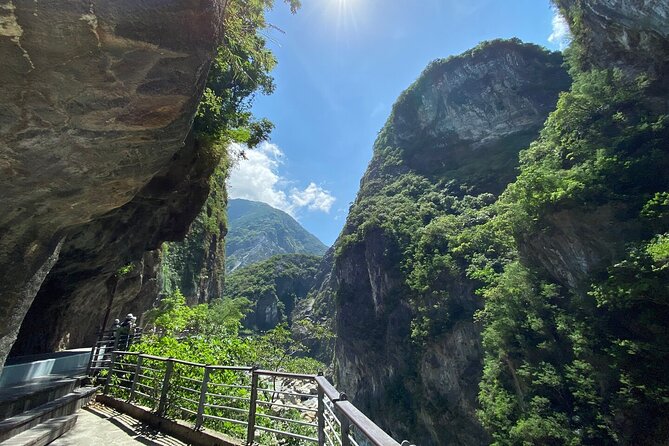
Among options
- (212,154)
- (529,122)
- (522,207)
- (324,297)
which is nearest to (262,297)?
(324,297)

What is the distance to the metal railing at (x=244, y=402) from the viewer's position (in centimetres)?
259

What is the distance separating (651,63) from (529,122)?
4033 centimetres

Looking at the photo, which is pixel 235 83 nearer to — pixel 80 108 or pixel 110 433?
pixel 80 108

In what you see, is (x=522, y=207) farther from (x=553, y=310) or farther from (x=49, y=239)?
(x=49, y=239)

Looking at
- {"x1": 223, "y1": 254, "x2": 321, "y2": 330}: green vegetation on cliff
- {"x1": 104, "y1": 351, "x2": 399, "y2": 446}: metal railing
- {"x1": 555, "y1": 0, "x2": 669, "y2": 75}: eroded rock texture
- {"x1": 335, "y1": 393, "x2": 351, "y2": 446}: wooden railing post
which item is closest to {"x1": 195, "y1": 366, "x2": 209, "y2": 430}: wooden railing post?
{"x1": 104, "y1": 351, "x2": 399, "y2": 446}: metal railing

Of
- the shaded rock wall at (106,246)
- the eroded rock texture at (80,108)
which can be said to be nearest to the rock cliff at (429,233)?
the shaded rock wall at (106,246)

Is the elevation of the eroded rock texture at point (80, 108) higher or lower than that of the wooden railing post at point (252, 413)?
higher

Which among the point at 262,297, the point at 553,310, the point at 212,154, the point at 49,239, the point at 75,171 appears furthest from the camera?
the point at 262,297

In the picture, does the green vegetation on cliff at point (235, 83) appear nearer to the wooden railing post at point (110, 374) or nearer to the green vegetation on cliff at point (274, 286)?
the wooden railing post at point (110, 374)

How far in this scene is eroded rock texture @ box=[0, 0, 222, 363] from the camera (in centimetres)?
296

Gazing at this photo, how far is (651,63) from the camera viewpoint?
62.0 feet

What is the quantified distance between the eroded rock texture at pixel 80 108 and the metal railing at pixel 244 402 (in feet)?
9.08

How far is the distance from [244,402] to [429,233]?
139 feet

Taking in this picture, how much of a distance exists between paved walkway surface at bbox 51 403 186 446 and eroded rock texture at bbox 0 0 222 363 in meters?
2.03
